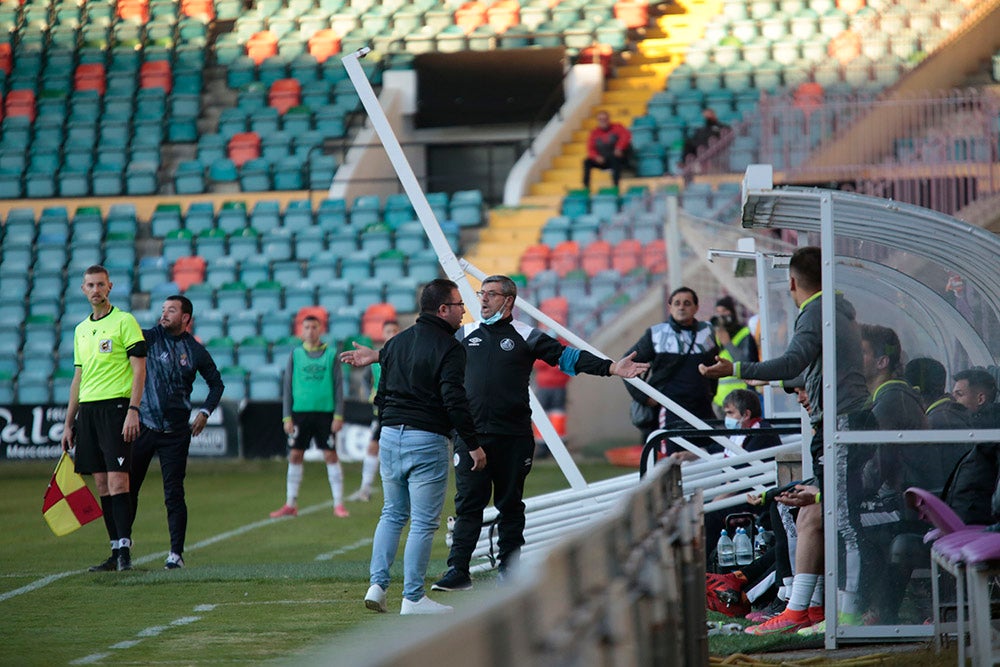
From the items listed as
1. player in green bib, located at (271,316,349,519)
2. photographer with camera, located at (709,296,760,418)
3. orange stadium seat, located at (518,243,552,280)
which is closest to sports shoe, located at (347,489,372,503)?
player in green bib, located at (271,316,349,519)

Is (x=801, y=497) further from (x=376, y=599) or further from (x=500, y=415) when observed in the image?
(x=376, y=599)

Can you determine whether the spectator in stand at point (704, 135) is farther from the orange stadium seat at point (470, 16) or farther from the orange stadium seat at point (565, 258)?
the orange stadium seat at point (470, 16)

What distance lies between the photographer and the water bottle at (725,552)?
8602 millimetres

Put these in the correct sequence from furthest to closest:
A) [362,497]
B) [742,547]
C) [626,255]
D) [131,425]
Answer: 1. [626,255]
2. [362,497]
3. [131,425]
4. [742,547]

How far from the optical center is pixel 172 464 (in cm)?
1048

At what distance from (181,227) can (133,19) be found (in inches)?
294

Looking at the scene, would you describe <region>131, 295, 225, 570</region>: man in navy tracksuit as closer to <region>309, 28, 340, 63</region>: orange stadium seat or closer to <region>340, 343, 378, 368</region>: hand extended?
<region>340, 343, 378, 368</region>: hand extended

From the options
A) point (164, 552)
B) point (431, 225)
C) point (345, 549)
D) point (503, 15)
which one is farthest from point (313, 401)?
point (503, 15)

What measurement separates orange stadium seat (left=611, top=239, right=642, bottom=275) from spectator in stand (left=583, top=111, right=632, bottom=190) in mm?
2848

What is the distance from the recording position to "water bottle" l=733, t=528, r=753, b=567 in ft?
28.6

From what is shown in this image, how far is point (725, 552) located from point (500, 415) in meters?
1.56

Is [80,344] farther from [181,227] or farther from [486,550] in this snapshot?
[181,227]

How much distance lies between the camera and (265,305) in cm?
2369

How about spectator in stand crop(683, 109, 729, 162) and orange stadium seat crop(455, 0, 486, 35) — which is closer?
spectator in stand crop(683, 109, 729, 162)
